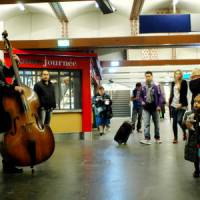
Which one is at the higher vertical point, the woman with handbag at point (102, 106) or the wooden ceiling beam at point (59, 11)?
the wooden ceiling beam at point (59, 11)

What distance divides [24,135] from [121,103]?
20684 millimetres

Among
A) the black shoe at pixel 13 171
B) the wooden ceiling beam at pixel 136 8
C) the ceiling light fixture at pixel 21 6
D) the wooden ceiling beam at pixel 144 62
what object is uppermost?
the ceiling light fixture at pixel 21 6

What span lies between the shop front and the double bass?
4.51 meters

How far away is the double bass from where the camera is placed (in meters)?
A: 3.62

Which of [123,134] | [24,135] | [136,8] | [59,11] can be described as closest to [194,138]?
[24,135]

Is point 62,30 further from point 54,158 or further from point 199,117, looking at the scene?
point 199,117

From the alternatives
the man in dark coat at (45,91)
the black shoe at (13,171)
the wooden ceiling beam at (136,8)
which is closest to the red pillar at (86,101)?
the man in dark coat at (45,91)

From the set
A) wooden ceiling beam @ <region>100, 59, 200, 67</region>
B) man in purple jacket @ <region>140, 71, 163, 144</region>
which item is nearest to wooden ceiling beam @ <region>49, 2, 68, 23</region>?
wooden ceiling beam @ <region>100, 59, 200, 67</region>

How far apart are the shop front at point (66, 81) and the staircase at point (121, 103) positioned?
14.4 metres

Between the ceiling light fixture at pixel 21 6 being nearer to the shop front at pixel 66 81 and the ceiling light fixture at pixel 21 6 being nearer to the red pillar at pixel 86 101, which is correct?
the shop front at pixel 66 81

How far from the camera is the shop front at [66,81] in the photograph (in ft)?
27.2

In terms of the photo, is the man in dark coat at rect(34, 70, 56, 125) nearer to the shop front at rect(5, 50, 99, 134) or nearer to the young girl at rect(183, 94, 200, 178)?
the shop front at rect(5, 50, 99, 134)

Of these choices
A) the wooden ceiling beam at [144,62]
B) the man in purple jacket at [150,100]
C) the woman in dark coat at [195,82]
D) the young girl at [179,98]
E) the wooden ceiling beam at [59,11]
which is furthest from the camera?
the wooden ceiling beam at [144,62]

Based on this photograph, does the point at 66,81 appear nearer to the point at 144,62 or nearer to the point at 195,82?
the point at 195,82
